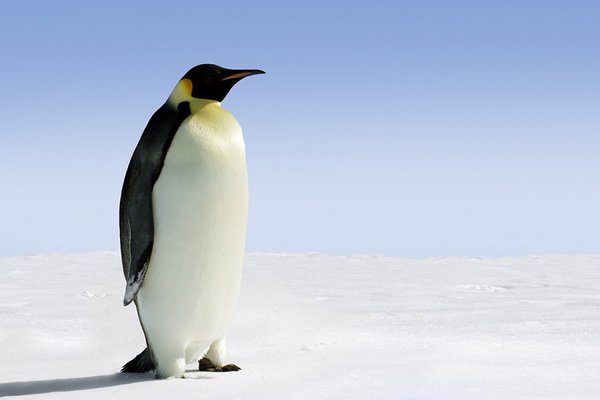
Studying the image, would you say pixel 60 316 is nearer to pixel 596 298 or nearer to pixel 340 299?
pixel 340 299

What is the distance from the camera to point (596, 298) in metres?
6.67

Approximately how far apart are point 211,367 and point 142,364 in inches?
14.0

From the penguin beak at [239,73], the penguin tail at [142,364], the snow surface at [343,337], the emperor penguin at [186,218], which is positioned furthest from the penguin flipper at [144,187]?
the snow surface at [343,337]

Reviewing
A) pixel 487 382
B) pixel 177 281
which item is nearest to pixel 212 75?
pixel 177 281

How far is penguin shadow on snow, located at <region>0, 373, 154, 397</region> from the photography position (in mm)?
3719

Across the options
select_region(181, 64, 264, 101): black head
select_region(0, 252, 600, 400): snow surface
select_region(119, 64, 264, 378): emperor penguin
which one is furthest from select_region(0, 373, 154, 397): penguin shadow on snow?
select_region(181, 64, 264, 101): black head

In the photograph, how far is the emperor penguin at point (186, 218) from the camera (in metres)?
3.65

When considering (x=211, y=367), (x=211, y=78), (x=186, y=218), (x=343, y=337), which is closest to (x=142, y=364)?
(x=211, y=367)

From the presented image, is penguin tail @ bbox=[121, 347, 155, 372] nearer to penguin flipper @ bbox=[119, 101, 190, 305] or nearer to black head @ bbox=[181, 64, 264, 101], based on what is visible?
penguin flipper @ bbox=[119, 101, 190, 305]

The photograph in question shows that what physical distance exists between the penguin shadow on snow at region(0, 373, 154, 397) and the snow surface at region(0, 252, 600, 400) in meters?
0.01

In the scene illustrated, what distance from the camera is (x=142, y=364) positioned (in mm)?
4074

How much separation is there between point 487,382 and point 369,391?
57 centimetres

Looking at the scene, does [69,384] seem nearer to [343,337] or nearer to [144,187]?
[144,187]

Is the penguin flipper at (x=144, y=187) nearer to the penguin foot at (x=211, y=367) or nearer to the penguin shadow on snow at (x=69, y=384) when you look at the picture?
the penguin shadow on snow at (x=69, y=384)
